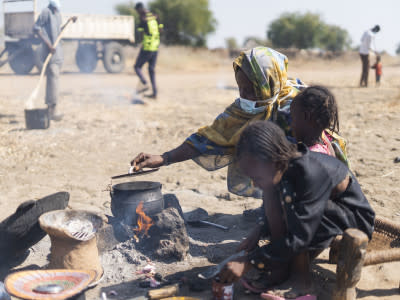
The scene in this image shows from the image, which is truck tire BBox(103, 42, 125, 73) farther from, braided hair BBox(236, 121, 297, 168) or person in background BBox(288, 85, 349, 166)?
braided hair BBox(236, 121, 297, 168)

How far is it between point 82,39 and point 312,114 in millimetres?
15542

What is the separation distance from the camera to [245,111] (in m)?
3.37

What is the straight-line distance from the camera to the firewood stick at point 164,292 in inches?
103

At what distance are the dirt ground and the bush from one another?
40638 millimetres

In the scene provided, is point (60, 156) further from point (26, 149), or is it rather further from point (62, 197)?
point (62, 197)

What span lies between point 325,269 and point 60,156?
4.15 m

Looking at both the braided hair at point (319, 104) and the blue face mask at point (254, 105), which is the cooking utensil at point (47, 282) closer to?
the blue face mask at point (254, 105)

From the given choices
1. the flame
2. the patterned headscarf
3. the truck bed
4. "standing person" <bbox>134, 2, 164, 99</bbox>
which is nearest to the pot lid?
the flame

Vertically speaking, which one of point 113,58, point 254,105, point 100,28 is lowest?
point 254,105

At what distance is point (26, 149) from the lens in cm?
640

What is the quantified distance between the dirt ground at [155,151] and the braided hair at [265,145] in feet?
2.98

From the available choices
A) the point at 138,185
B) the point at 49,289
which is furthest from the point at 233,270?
the point at 138,185

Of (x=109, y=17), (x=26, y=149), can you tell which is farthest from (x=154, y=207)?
(x=109, y=17)

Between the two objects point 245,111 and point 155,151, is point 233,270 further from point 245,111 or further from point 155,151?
point 155,151
